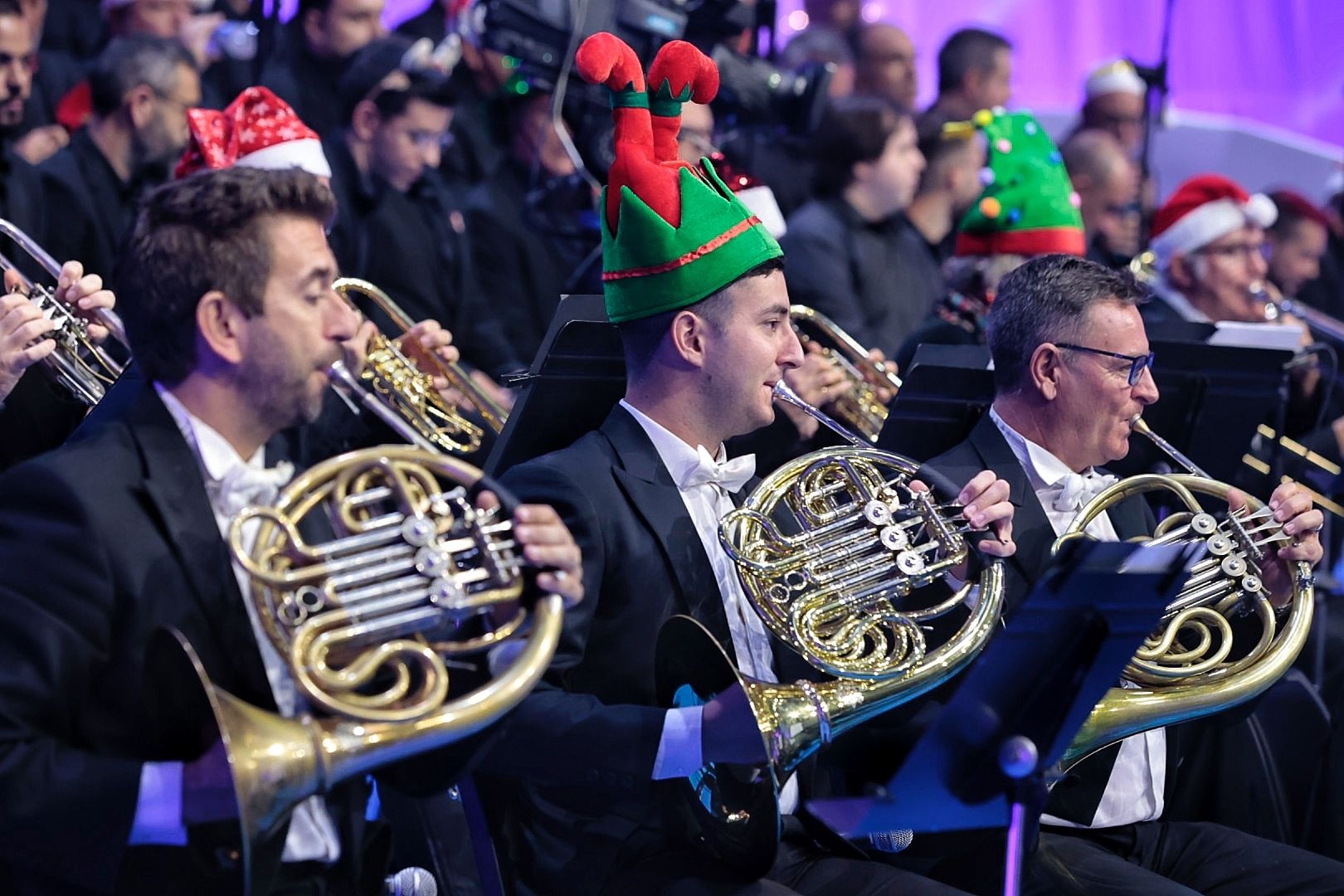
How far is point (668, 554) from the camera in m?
3.21

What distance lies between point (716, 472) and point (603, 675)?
0.49m

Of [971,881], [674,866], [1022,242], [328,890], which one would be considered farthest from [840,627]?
[1022,242]

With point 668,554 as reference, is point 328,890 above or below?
below

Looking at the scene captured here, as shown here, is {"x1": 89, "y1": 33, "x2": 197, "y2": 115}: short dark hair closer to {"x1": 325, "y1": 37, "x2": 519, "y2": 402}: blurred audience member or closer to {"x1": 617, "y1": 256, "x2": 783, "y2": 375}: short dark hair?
{"x1": 325, "y1": 37, "x2": 519, "y2": 402}: blurred audience member

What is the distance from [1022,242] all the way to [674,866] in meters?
3.52

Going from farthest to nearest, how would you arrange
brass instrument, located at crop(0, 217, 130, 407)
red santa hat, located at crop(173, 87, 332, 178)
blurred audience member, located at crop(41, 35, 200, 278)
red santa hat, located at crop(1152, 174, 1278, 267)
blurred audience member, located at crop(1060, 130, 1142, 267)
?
1. blurred audience member, located at crop(1060, 130, 1142, 267)
2. red santa hat, located at crop(1152, 174, 1278, 267)
3. blurred audience member, located at crop(41, 35, 200, 278)
4. red santa hat, located at crop(173, 87, 332, 178)
5. brass instrument, located at crop(0, 217, 130, 407)

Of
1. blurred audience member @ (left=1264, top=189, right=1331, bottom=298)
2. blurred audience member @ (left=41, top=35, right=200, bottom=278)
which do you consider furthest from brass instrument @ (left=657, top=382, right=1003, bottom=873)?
blurred audience member @ (left=1264, top=189, right=1331, bottom=298)

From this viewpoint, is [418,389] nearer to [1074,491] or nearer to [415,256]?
[415,256]

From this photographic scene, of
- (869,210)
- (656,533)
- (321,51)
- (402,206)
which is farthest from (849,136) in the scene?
(656,533)

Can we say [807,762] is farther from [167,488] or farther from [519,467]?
[167,488]

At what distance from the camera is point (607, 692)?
3.17 meters

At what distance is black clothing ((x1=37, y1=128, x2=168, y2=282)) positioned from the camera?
5648 millimetres

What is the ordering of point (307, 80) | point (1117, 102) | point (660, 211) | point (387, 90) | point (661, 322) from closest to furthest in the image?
point (660, 211)
point (661, 322)
point (387, 90)
point (307, 80)
point (1117, 102)

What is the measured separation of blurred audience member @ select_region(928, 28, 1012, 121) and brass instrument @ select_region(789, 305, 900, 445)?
3.62 m
